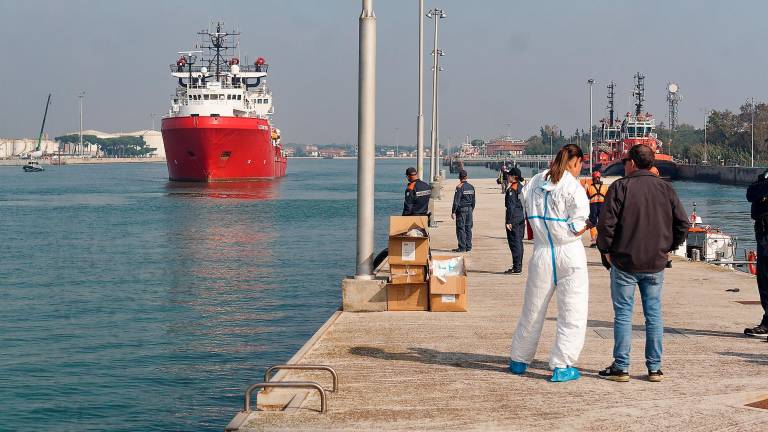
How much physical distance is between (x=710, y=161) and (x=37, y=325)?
119941 mm

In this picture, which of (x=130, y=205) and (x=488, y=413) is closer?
(x=488, y=413)

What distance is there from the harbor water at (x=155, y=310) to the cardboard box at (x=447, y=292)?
257cm

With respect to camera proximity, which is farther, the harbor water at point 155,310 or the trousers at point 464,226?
the trousers at point 464,226

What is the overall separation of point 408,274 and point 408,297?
1.00ft

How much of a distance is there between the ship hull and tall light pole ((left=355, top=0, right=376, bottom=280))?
8886cm

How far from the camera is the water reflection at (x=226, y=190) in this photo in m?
67.0

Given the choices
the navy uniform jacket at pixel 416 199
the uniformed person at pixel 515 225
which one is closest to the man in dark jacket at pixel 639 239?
the uniformed person at pixel 515 225

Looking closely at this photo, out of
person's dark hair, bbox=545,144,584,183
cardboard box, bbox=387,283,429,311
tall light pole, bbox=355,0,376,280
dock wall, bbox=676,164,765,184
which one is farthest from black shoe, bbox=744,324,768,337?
dock wall, bbox=676,164,765,184

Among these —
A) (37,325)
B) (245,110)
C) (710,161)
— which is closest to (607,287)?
(37,325)

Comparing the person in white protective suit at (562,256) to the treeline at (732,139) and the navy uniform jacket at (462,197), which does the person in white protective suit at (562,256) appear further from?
the treeline at (732,139)

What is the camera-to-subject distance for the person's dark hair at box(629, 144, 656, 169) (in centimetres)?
811

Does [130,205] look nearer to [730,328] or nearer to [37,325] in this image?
[37,325]

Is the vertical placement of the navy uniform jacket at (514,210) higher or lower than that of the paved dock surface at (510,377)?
higher

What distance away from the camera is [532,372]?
8562mm
